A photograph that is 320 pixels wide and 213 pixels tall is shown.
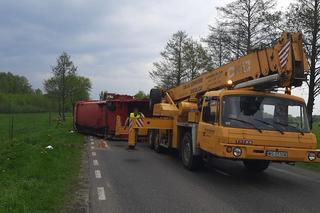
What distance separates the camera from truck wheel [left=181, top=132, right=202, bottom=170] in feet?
42.3

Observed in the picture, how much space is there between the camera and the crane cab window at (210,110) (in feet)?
37.3

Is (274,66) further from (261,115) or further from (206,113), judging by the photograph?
(206,113)

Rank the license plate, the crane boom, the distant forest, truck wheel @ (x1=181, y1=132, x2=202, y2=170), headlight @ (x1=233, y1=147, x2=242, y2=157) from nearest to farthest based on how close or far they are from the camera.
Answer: headlight @ (x1=233, y1=147, x2=242, y2=157) < the license plate < the crane boom < truck wheel @ (x1=181, y1=132, x2=202, y2=170) < the distant forest

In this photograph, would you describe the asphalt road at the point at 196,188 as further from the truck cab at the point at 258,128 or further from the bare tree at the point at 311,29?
the bare tree at the point at 311,29

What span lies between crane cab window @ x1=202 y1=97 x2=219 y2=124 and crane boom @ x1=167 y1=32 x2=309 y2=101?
1.33 meters

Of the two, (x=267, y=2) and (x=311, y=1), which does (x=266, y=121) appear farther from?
(x=267, y=2)

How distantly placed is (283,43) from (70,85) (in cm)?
3576

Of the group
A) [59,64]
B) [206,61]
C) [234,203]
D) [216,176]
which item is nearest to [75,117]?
[206,61]

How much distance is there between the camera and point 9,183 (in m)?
9.98

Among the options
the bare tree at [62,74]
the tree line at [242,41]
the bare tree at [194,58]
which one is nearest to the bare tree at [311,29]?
the tree line at [242,41]

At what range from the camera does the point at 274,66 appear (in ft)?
37.7

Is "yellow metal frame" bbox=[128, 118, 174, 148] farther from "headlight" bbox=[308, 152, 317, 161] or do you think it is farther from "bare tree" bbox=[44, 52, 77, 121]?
"bare tree" bbox=[44, 52, 77, 121]

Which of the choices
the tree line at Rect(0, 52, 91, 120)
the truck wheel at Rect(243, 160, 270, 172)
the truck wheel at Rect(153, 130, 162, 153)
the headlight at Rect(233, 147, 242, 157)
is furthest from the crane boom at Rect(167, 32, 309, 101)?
the tree line at Rect(0, 52, 91, 120)

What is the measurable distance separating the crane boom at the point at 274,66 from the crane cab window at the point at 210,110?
1.33 metres
